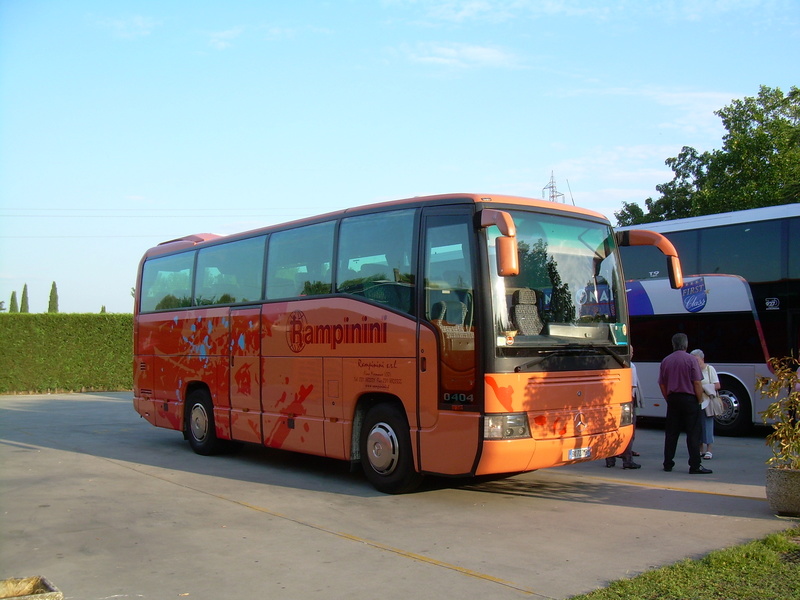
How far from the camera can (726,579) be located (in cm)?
567

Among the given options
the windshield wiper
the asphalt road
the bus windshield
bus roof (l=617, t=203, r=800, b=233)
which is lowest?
the asphalt road

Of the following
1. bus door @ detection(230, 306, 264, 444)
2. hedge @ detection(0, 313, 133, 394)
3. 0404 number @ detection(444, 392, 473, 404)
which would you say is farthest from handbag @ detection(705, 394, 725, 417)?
hedge @ detection(0, 313, 133, 394)

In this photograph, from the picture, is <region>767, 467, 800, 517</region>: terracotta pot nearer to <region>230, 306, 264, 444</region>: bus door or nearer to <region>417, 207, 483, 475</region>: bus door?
<region>417, 207, 483, 475</region>: bus door

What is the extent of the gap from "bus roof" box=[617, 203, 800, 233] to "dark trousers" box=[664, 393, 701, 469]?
427 cm

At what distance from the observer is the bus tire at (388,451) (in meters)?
9.21

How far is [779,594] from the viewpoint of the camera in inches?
209

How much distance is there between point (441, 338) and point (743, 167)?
23.0 meters

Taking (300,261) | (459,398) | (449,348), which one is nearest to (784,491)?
(459,398)

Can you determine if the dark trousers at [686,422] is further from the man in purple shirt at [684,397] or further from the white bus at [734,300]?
the white bus at [734,300]

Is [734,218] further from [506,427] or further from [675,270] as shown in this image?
[506,427]

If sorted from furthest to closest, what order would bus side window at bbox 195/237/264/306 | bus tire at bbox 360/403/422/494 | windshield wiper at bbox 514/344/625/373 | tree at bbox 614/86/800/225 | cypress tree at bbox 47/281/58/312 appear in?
1. cypress tree at bbox 47/281/58/312
2. tree at bbox 614/86/800/225
3. bus side window at bbox 195/237/264/306
4. bus tire at bbox 360/403/422/494
5. windshield wiper at bbox 514/344/625/373

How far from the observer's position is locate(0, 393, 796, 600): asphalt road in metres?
6.02

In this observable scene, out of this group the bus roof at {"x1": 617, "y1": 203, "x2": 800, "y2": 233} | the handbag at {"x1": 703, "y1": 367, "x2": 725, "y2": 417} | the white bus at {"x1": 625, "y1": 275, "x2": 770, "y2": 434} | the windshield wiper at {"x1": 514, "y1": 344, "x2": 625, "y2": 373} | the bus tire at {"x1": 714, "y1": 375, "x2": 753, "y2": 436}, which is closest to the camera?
the windshield wiper at {"x1": 514, "y1": 344, "x2": 625, "y2": 373}

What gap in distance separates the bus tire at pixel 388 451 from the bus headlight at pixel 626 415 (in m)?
2.47
